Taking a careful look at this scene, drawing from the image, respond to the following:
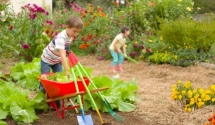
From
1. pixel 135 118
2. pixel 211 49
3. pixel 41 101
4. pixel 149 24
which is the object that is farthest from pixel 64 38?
pixel 149 24

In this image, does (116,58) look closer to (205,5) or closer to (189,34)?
(189,34)

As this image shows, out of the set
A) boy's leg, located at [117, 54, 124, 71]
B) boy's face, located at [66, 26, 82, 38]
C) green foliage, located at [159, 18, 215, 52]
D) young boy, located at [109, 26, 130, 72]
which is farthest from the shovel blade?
green foliage, located at [159, 18, 215, 52]

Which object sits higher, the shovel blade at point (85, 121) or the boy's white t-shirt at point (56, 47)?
the boy's white t-shirt at point (56, 47)

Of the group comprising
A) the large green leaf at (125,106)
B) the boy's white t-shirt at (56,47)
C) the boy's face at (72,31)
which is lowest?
the large green leaf at (125,106)

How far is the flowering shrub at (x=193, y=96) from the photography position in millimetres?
4863

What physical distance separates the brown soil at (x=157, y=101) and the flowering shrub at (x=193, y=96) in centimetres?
9

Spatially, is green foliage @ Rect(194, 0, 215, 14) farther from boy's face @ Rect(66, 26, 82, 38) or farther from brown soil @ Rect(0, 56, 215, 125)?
boy's face @ Rect(66, 26, 82, 38)

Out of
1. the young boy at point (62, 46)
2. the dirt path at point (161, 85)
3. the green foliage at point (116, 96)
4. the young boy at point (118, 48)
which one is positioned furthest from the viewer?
the young boy at point (118, 48)

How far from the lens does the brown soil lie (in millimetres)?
4672

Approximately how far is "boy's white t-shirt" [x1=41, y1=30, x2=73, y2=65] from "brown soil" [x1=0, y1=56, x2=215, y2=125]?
70 centimetres

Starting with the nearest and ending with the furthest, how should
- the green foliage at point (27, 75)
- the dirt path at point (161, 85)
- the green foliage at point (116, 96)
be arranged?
the dirt path at point (161, 85), the green foliage at point (116, 96), the green foliage at point (27, 75)

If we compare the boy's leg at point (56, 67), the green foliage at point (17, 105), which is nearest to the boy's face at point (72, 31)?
the boy's leg at point (56, 67)

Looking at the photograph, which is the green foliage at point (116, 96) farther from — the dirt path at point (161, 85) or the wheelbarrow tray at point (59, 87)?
the wheelbarrow tray at point (59, 87)

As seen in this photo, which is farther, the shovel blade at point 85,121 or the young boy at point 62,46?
the young boy at point 62,46
